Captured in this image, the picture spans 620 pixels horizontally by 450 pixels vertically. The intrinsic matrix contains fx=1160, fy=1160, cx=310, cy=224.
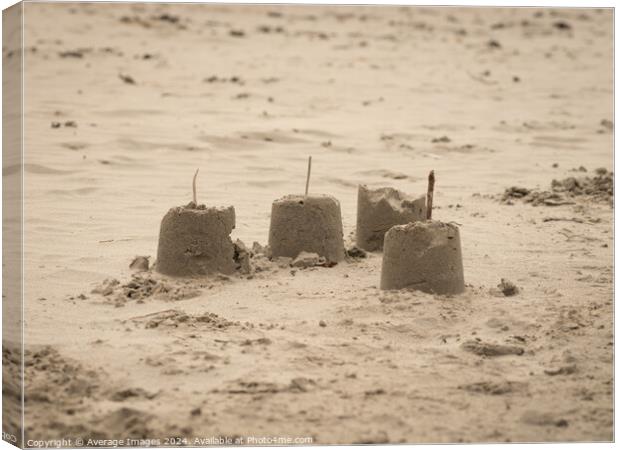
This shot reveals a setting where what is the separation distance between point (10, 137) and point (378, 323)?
1.68 m

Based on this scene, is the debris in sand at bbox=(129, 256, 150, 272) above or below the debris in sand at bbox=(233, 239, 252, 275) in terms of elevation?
below

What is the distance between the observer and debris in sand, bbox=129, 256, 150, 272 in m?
5.38

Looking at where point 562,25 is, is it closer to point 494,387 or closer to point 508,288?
point 508,288

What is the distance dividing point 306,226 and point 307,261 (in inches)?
6.6

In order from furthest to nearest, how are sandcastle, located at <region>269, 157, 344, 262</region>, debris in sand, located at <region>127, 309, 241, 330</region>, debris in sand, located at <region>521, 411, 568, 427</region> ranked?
sandcastle, located at <region>269, 157, 344, 262</region>
debris in sand, located at <region>127, 309, 241, 330</region>
debris in sand, located at <region>521, 411, 568, 427</region>

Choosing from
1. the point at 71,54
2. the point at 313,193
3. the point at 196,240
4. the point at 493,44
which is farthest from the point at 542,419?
the point at 493,44

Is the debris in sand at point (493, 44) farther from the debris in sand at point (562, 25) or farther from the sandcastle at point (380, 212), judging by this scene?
the sandcastle at point (380, 212)

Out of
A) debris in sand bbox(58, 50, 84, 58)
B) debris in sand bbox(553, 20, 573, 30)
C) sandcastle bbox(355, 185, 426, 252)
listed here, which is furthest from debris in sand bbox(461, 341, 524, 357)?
debris in sand bbox(553, 20, 573, 30)

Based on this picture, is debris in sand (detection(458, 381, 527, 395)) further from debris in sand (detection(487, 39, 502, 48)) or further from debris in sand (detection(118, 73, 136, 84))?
debris in sand (detection(487, 39, 502, 48))

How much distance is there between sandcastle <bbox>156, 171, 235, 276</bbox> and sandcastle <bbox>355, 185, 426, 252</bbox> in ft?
2.68

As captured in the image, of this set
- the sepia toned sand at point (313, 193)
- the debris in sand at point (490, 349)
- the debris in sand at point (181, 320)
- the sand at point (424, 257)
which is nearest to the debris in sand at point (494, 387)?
the sepia toned sand at point (313, 193)

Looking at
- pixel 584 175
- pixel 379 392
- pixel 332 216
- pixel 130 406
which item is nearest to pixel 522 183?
pixel 584 175

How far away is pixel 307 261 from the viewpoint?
5406mm

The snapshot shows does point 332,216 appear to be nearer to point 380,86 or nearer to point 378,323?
point 378,323
